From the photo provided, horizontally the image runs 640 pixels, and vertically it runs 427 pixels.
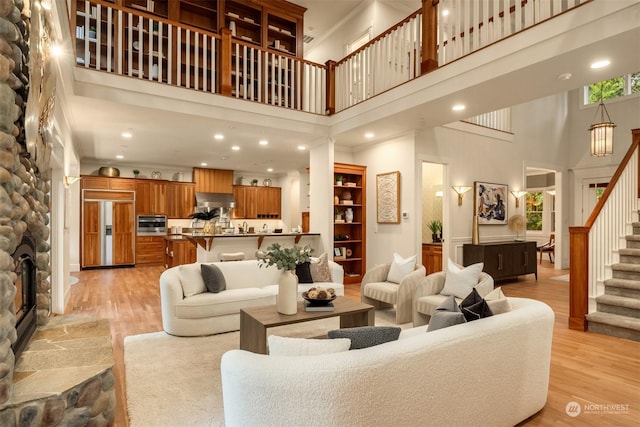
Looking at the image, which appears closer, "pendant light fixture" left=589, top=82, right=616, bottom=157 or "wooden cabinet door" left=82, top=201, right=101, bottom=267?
"pendant light fixture" left=589, top=82, right=616, bottom=157

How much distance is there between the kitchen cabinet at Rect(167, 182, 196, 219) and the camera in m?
9.45

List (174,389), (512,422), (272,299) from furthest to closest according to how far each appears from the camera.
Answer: (272,299), (174,389), (512,422)

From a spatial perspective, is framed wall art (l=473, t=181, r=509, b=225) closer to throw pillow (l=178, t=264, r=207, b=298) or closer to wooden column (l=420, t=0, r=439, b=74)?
wooden column (l=420, t=0, r=439, b=74)

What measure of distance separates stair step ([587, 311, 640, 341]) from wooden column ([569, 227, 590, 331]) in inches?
3.2

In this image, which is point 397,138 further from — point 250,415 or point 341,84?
point 250,415

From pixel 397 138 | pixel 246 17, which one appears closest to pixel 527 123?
pixel 397 138

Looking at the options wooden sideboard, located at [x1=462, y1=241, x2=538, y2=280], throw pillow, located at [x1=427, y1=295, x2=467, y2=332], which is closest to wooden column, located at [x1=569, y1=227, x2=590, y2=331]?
wooden sideboard, located at [x1=462, y1=241, x2=538, y2=280]

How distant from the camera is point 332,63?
639cm

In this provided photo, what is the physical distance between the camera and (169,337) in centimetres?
372

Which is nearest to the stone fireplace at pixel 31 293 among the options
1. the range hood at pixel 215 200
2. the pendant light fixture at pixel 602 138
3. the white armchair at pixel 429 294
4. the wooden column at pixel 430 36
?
the white armchair at pixel 429 294

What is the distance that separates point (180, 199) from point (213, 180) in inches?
41.6

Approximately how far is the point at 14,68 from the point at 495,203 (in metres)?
7.59

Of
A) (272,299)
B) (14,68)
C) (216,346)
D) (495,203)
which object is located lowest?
(216,346)

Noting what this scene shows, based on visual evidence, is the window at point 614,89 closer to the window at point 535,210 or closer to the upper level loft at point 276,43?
the upper level loft at point 276,43
